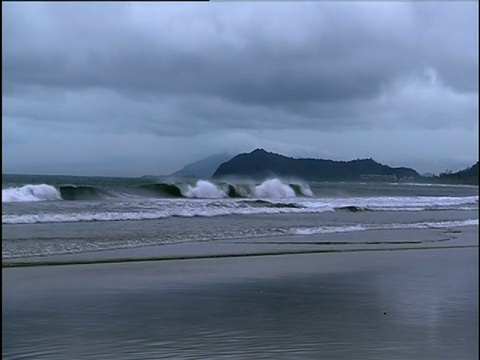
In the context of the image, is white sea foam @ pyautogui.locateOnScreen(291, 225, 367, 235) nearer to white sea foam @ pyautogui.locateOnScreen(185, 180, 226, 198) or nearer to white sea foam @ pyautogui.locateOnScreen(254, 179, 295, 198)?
white sea foam @ pyautogui.locateOnScreen(254, 179, 295, 198)

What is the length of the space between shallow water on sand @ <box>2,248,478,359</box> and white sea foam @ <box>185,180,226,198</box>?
28.5 meters

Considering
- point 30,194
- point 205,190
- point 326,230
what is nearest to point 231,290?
point 326,230

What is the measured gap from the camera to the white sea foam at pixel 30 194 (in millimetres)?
30181

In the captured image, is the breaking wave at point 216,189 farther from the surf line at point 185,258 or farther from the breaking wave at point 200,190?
the surf line at point 185,258

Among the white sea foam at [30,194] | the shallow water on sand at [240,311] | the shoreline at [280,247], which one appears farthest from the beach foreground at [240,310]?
the white sea foam at [30,194]

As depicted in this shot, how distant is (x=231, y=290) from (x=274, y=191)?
33.6m

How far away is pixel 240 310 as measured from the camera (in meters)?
7.23

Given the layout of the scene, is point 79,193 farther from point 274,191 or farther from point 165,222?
point 165,222

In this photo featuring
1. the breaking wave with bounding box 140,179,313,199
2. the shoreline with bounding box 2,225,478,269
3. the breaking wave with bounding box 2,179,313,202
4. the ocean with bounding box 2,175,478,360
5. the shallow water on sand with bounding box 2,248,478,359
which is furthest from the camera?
the breaking wave with bounding box 140,179,313,199

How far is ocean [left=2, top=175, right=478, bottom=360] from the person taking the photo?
5.75 metres

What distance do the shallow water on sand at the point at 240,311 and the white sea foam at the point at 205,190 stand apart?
1124 inches

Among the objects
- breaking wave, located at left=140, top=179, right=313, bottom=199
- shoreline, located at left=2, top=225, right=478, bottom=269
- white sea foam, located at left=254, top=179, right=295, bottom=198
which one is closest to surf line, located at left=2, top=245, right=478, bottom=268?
shoreline, located at left=2, top=225, right=478, bottom=269

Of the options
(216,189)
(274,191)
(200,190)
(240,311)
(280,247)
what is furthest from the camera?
(274,191)

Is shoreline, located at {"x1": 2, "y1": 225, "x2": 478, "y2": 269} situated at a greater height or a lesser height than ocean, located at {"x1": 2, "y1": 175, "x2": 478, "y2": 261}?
lesser
